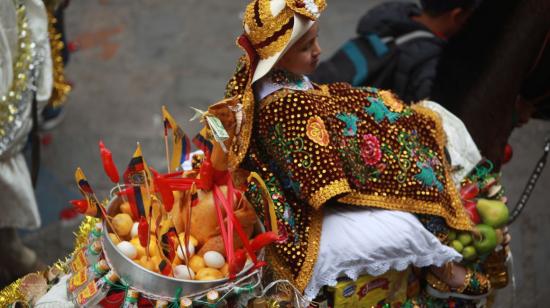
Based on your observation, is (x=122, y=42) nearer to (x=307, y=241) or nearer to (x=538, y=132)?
(x=538, y=132)

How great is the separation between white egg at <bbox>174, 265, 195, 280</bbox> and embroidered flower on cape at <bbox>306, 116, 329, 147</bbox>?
0.51 metres

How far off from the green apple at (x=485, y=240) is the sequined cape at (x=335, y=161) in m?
0.08

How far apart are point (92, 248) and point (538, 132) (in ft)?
A: 13.3

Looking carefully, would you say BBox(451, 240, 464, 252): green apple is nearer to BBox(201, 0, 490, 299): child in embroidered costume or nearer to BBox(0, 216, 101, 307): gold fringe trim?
BBox(201, 0, 490, 299): child in embroidered costume

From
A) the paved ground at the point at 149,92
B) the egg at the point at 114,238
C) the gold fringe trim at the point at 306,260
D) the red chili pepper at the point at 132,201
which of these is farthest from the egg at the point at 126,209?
the paved ground at the point at 149,92

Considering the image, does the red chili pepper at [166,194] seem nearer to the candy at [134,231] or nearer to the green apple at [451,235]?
the candy at [134,231]

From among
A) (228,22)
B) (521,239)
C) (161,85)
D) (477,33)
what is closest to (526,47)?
(477,33)

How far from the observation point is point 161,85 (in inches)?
218

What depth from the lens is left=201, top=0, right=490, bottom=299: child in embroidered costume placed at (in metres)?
2.16

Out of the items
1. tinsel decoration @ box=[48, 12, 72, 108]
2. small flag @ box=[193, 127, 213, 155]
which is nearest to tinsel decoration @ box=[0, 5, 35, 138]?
tinsel decoration @ box=[48, 12, 72, 108]

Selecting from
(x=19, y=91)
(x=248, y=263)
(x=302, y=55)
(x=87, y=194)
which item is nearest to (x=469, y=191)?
(x=302, y=55)

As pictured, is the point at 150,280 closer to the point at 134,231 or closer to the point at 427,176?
the point at 134,231

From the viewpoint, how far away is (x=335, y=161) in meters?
2.22

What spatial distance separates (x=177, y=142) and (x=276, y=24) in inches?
19.7
